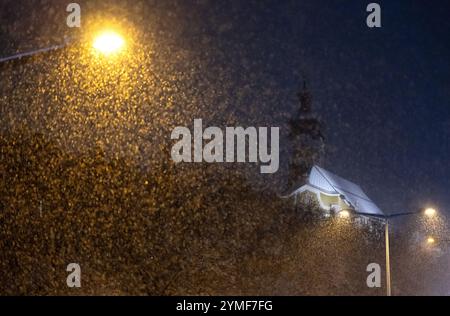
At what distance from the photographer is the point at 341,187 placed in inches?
2709

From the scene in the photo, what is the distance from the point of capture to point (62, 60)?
11039 mm

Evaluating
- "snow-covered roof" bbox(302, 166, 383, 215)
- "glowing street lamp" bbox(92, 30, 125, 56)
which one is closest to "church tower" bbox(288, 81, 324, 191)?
"snow-covered roof" bbox(302, 166, 383, 215)

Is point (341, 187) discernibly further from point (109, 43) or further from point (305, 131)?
point (109, 43)

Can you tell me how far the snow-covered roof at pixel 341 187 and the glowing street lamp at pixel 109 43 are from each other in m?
55.7

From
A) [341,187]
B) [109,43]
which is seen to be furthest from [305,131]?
[109,43]

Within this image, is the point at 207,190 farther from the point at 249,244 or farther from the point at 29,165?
the point at 29,165

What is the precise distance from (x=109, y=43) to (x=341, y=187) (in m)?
60.4

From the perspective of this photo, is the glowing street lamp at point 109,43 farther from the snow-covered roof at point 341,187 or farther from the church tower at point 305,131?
the church tower at point 305,131

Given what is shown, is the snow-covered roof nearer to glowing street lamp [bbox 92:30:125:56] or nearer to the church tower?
the church tower

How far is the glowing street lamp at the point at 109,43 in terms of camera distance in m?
10.3

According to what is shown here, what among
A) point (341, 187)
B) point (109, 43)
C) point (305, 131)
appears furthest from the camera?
point (305, 131)

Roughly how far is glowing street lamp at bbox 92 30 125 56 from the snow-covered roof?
55.7 m

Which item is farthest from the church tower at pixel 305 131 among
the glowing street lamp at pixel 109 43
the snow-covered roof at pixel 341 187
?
the glowing street lamp at pixel 109 43

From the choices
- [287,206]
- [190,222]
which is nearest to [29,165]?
[190,222]
